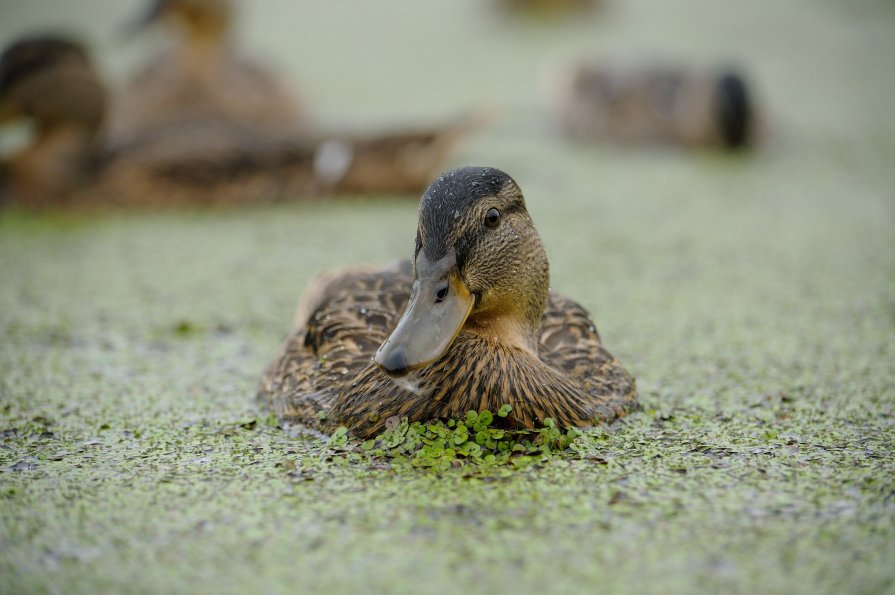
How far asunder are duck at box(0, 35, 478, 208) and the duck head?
10.9ft

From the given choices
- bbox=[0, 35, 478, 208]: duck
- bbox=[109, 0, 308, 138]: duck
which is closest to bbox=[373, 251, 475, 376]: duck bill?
bbox=[0, 35, 478, 208]: duck

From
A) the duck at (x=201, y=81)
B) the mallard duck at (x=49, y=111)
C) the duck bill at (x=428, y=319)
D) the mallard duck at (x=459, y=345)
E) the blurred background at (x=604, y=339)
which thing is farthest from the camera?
the duck at (x=201, y=81)

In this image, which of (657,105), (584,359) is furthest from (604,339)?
(657,105)

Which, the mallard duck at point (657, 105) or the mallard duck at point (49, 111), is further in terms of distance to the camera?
the mallard duck at point (657, 105)

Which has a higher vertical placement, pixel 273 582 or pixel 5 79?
pixel 5 79

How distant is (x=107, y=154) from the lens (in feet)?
21.7

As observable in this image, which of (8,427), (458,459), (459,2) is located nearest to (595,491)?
(458,459)

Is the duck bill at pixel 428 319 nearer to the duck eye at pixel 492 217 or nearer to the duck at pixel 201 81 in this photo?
the duck eye at pixel 492 217

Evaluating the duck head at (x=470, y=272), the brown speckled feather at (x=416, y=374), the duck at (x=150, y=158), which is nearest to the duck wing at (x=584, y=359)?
the brown speckled feather at (x=416, y=374)

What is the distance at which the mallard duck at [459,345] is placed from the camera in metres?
3.04

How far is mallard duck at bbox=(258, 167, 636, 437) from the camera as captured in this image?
9.96ft

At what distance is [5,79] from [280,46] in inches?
210

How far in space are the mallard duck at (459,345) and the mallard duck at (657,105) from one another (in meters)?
4.50

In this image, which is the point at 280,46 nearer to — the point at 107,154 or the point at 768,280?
the point at 107,154
